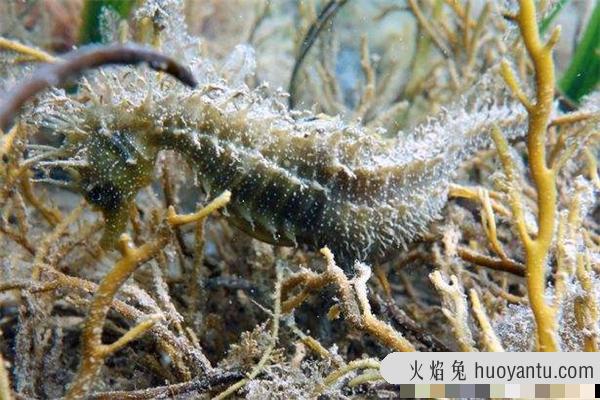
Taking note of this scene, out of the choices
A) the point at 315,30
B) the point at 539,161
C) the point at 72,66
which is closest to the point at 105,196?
the point at 72,66

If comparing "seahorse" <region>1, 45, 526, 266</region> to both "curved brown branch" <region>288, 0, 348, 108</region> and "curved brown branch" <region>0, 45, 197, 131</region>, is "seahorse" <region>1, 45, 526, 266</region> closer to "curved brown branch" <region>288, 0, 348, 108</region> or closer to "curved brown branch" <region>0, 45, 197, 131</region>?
"curved brown branch" <region>0, 45, 197, 131</region>

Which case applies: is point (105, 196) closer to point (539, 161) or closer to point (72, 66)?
point (72, 66)

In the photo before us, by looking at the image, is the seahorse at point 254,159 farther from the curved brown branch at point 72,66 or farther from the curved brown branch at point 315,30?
the curved brown branch at point 315,30

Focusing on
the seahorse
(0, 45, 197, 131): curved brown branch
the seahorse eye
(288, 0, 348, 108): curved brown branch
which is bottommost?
(0, 45, 197, 131): curved brown branch

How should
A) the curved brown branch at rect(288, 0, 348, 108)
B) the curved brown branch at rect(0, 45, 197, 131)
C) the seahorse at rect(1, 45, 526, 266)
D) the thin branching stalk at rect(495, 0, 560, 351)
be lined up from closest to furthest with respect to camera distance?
the curved brown branch at rect(0, 45, 197, 131) < the thin branching stalk at rect(495, 0, 560, 351) < the seahorse at rect(1, 45, 526, 266) < the curved brown branch at rect(288, 0, 348, 108)

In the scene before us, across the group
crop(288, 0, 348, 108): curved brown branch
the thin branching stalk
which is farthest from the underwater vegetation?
crop(288, 0, 348, 108): curved brown branch

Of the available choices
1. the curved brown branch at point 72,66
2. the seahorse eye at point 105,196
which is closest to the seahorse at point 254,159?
the seahorse eye at point 105,196

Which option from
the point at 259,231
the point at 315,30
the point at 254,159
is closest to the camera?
the point at 254,159

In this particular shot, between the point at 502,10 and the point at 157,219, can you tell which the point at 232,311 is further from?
the point at 502,10
